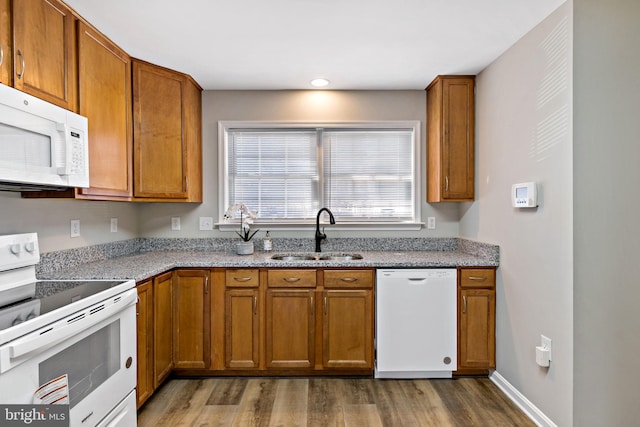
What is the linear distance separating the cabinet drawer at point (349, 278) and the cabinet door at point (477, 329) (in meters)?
0.72

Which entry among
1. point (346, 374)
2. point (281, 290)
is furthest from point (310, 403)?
point (281, 290)

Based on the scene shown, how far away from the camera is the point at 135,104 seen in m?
2.62

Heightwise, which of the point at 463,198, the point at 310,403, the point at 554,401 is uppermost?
the point at 463,198

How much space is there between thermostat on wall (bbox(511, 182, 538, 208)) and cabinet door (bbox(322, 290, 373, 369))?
45.6 inches

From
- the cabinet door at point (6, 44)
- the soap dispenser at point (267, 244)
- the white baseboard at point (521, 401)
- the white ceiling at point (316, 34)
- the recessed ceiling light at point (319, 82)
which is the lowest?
the white baseboard at point (521, 401)

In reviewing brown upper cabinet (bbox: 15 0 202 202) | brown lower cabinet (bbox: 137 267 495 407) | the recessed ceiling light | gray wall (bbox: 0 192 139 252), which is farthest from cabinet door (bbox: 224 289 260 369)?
the recessed ceiling light

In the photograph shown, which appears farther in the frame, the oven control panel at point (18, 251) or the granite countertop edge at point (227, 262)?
the granite countertop edge at point (227, 262)

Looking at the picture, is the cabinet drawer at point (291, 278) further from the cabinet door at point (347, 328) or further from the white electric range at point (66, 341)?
the white electric range at point (66, 341)

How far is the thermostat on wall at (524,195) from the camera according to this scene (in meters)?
2.10

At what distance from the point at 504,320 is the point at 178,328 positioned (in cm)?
235

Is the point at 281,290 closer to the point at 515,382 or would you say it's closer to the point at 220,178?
the point at 220,178

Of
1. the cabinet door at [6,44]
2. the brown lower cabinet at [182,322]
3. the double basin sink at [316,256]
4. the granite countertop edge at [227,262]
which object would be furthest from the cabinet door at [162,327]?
the cabinet door at [6,44]

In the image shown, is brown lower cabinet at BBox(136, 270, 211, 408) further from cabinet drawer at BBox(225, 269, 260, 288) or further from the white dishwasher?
the white dishwasher
